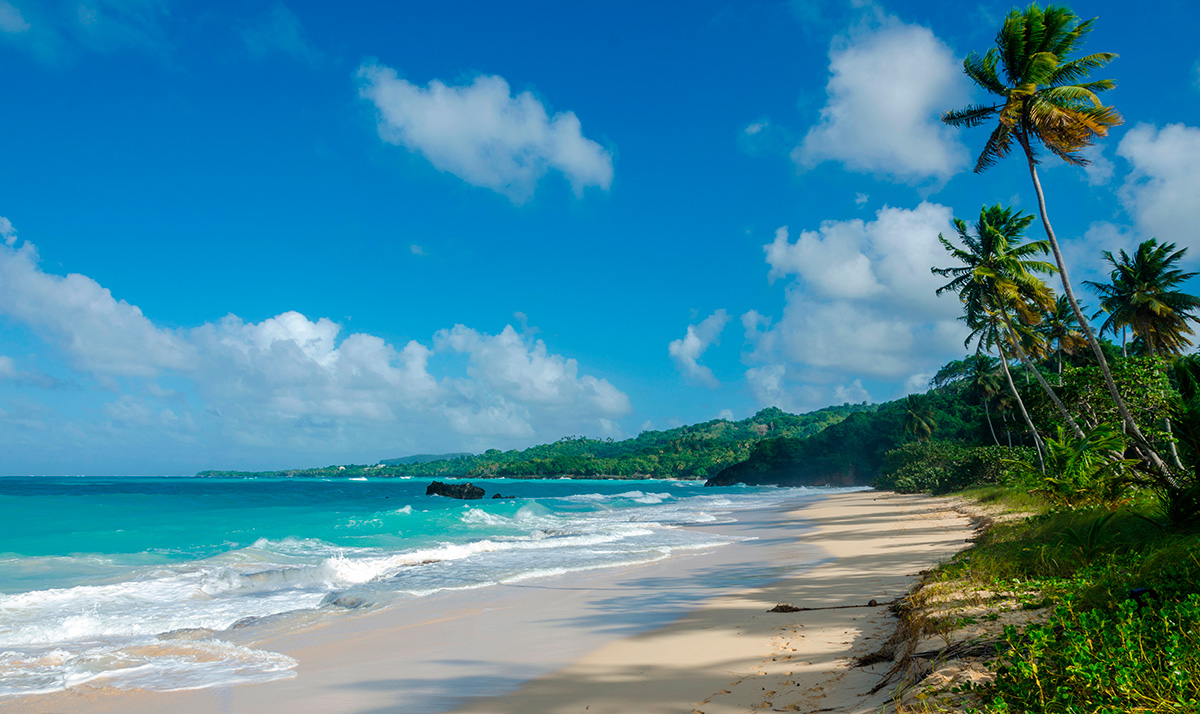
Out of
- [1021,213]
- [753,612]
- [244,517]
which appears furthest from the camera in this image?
[244,517]

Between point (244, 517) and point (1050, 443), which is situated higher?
point (1050, 443)

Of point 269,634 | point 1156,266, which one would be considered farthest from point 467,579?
point 1156,266

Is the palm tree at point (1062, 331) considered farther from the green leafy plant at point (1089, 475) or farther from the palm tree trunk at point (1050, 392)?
the green leafy plant at point (1089, 475)

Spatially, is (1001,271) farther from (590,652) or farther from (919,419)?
(919,419)

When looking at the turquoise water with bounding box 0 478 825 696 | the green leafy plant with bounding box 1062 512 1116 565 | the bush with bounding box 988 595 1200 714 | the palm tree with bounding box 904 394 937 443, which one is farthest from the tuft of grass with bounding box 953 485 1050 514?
the palm tree with bounding box 904 394 937 443

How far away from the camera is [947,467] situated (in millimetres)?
43625

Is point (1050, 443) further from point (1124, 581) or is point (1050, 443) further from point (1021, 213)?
point (1021, 213)

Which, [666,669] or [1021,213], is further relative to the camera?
[1021,213]

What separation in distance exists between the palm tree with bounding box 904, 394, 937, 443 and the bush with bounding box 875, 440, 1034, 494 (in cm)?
752

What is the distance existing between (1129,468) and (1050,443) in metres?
1.34

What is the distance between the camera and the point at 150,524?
2722 centimetres

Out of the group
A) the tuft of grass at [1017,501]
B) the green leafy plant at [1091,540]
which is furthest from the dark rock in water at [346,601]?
the tuft of grass at [1017,501]

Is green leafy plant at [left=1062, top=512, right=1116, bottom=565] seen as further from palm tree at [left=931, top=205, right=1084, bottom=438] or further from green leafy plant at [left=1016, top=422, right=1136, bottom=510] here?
palm tree at [left=931, top=205, right=1084, bottom=438]

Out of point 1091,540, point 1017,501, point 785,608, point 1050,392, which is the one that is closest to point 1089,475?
point 1091,540
